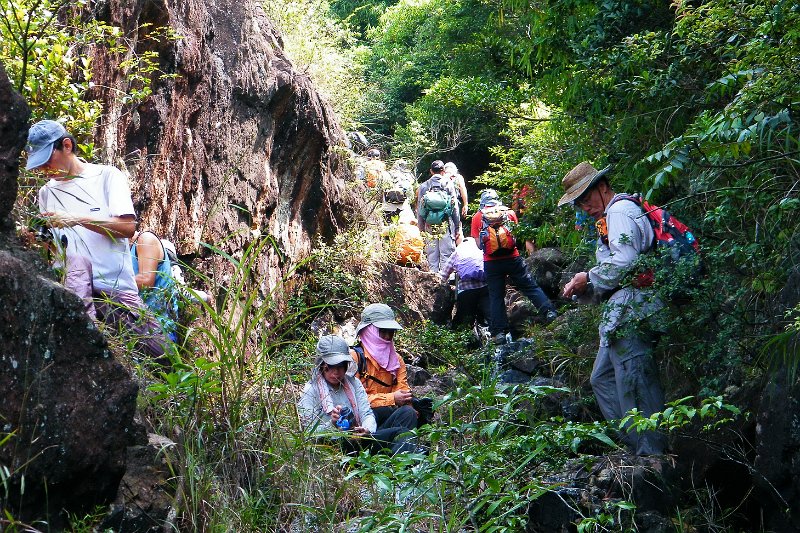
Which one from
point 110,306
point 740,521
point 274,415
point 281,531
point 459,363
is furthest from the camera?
point 459,363

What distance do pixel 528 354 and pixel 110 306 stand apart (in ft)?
16.1

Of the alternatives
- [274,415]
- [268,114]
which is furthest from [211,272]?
[274,415]

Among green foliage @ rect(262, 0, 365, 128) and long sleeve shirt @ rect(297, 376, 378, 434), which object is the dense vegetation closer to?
long sleeve shirt @ rect(297, 376, 378, 434)

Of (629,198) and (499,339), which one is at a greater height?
(629,198)

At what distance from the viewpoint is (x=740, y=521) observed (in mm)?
5828

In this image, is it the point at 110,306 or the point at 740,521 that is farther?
the point at 740,521

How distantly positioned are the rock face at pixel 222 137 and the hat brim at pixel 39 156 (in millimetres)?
1424

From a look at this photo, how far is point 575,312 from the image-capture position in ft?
28.3

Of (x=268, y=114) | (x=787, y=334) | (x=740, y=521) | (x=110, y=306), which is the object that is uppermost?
(x=268, y=114)

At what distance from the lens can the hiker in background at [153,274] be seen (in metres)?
5.23

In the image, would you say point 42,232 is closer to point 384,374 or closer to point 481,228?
point 384,374

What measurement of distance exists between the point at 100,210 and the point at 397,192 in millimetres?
10032

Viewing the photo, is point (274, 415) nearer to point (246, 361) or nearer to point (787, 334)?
point (246, 361)

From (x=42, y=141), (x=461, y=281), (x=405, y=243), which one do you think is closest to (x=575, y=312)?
(x=461, y=281)
